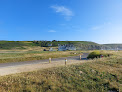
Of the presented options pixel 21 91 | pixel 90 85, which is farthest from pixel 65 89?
pixel 21 91

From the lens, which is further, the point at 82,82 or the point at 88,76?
the point at 88,76

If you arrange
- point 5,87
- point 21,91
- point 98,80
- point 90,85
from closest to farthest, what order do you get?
point 21,91, point 5,87, point 90,85, point 98,80

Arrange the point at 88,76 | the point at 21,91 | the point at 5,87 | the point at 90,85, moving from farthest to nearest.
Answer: the point at 88,76 → the point at 90,85 → the point at 5,87 → the point at 21,91

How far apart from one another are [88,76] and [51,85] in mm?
3234

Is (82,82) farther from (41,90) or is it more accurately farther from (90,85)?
(41,90)

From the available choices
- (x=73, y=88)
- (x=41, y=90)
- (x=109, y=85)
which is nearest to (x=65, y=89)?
(x=73, y=88)

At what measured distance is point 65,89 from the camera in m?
5.40

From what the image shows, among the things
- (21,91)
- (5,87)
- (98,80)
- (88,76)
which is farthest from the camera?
(88,76)

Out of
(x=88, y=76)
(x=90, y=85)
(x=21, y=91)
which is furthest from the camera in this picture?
(x=88, y=76)

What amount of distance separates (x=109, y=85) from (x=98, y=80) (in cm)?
79

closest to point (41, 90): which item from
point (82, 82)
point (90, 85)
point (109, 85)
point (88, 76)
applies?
point (82, 82)

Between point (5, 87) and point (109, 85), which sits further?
point (109, 85)

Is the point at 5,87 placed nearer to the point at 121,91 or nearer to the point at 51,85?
the point at 51,85

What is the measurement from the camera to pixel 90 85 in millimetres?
5973
